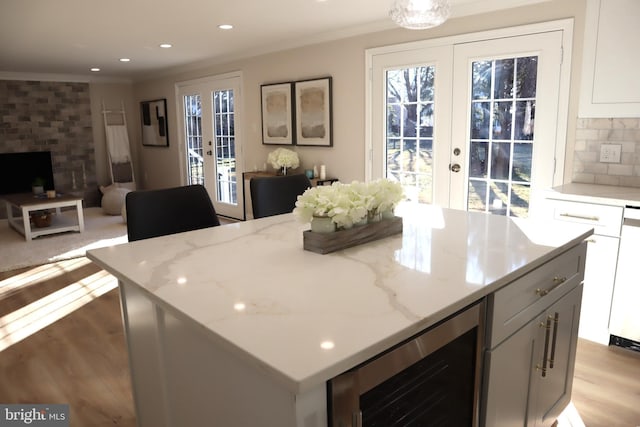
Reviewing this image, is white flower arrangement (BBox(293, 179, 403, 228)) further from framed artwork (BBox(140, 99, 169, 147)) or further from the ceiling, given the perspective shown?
framed artwork (BBox(140, 99, 169, 147))

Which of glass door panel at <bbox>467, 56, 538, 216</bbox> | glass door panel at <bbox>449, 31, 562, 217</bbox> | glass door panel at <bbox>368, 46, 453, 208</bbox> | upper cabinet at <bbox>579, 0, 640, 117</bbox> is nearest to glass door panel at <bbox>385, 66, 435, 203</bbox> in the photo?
glass door panel at <bbox>368, 46, 453, 208</bbox>

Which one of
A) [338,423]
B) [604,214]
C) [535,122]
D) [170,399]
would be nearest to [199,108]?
[535,122]

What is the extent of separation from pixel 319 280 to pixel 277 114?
178 inches

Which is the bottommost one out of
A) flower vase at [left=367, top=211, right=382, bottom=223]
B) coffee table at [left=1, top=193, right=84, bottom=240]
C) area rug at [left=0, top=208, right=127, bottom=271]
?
area rug at [left=0, top=208, right=127, bottom=271]

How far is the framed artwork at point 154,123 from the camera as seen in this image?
789 cm

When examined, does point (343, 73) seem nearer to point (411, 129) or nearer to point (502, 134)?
point (411, 129)

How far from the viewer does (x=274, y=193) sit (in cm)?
268

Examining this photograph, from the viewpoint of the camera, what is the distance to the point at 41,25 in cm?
429

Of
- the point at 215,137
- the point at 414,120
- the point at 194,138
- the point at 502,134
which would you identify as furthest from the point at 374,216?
the point at 194,138

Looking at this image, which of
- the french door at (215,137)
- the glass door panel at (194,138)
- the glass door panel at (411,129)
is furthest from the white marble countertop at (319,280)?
the glass door panel at (194,138)

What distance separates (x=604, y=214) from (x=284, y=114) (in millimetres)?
3648

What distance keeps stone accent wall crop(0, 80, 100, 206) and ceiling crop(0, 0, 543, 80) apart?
3.92 ft

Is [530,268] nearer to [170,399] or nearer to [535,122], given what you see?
[170,399]

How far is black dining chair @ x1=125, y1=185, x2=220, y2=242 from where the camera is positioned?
2.11 metres
